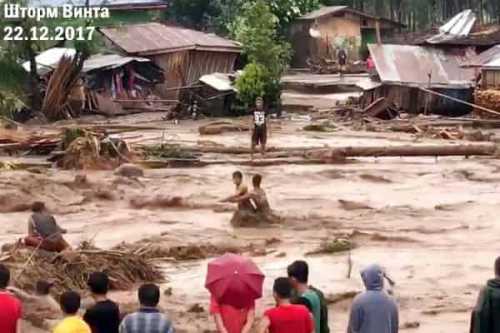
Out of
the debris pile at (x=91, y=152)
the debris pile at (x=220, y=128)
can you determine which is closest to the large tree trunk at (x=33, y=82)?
the debris pile at (x=220, y=128)

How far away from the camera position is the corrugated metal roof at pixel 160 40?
4659cm

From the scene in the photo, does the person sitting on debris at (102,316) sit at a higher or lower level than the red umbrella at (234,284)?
lower

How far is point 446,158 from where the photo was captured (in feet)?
94.3

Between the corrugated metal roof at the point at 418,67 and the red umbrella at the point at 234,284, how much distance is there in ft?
113

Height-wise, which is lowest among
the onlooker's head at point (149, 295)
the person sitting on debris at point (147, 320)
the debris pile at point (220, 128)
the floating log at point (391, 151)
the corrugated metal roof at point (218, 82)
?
the debris pile at point (220, 128)

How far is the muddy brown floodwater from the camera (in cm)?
1362

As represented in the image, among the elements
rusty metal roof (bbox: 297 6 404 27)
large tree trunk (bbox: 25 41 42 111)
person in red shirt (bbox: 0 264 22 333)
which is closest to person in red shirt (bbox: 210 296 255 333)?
person in red shirt (bbox: 0 264 22 333)

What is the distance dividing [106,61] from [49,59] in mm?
2257

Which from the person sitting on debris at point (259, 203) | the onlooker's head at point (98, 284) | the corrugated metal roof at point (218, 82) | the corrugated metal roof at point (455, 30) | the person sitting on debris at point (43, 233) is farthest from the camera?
the corrugated metal roof at point (455, 30)

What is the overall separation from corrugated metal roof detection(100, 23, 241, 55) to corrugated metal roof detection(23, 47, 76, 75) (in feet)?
7.60

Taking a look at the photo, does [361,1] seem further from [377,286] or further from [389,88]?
[377,286]

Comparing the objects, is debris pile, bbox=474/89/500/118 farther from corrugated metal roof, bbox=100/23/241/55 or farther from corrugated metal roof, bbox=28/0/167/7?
corrugated metal roof, bbox=28/0/167/7

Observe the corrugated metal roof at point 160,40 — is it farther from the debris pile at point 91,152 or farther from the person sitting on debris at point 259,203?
the person sitting on debris at point 259,203

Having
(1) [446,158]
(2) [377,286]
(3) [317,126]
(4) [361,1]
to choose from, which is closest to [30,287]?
(2) [377,286]
